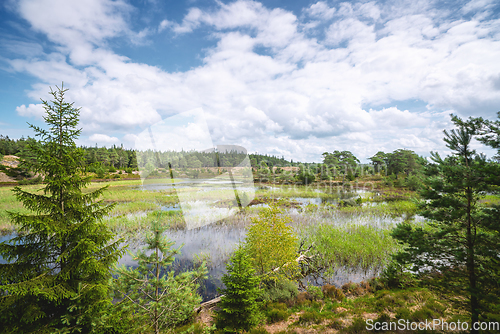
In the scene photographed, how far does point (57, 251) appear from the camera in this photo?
16.8ft

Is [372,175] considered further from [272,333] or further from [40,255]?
[40,255]

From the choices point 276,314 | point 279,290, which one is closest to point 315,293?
point 279,290

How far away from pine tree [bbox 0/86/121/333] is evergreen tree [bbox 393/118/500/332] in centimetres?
859

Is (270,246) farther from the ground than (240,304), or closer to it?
farther from the ground

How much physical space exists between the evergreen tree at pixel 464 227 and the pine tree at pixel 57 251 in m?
8.59

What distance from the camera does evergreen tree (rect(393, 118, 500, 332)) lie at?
4.91 meters

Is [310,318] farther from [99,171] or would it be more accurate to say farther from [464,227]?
[99,171]

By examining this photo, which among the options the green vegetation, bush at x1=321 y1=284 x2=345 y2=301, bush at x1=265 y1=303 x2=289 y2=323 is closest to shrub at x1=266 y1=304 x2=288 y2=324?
bush at x1=265 y1=303 x2=289 y2=323

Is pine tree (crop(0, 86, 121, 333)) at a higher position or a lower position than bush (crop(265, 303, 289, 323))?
higher

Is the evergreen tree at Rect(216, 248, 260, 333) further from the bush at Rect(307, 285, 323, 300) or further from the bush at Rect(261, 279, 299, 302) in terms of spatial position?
the bush at Rect(307, 285, 323, 300)


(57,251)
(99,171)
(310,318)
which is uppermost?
(99,171)

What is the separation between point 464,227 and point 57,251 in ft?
35.7

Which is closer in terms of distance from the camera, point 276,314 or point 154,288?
point 154,288

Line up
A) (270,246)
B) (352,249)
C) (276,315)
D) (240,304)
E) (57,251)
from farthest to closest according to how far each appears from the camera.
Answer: (352,249) < (270,246) < (276,315) < (240,304) < (57,251)
